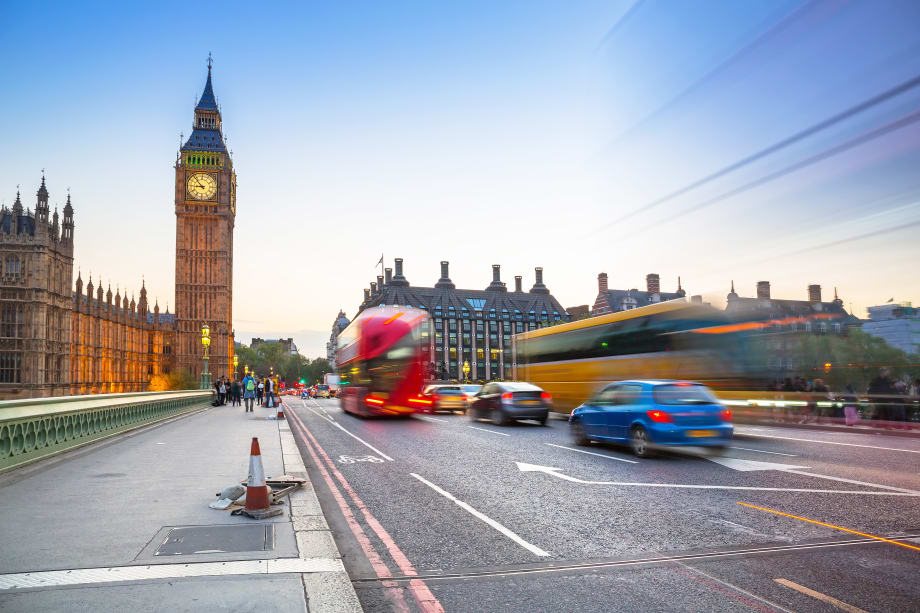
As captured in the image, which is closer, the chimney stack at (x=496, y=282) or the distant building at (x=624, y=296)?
the distant building at (x=624, y=296)

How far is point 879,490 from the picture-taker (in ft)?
28.9

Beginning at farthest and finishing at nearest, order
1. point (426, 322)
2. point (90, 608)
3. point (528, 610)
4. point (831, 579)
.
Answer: point (426, 322) < point (831, 579) < point (528, 610) < point (90, 608)

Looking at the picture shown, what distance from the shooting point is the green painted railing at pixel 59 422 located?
368 inches

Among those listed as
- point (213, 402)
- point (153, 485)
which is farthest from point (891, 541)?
point (213, 402)

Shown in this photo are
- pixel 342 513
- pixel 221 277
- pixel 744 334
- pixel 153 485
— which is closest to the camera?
pixel 342 513

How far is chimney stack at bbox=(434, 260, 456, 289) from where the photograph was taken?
456ft

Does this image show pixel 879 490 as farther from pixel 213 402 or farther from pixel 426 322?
pixel 213 402

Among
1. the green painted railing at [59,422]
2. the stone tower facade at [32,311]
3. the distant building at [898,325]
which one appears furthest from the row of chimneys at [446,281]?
the green painted railing at [59,422]

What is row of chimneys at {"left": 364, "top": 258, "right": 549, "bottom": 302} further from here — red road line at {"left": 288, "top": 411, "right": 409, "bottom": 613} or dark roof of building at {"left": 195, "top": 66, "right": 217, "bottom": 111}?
red road line at {"left": 288, "top": 411, "right": 409, "bottom": 613}

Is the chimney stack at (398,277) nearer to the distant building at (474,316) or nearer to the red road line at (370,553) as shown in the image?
the distant building at (474,316)

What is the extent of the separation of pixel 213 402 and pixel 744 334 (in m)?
32.9

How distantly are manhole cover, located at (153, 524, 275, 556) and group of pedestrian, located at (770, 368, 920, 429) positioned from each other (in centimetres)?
1990

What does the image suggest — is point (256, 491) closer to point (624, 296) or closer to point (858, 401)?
point (858, 401)

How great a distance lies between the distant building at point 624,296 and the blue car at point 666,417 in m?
85.5
